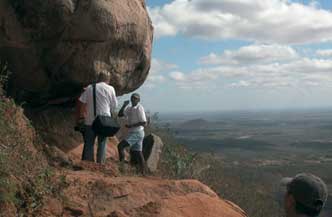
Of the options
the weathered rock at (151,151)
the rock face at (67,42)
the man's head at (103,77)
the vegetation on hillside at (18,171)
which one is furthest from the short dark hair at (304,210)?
the weathered rock at (151,151)

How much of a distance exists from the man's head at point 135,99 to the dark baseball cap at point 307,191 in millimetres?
6251

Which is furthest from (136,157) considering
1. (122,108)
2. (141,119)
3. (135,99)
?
(135,99)

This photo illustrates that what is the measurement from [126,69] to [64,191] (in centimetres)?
429

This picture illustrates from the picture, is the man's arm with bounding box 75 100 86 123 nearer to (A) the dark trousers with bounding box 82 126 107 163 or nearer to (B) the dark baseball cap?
(A) the dark trousers with bounding box 82 126 107 163

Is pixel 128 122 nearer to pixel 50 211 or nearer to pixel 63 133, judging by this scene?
pixel 63 133

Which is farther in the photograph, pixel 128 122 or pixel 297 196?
pixel 128 122

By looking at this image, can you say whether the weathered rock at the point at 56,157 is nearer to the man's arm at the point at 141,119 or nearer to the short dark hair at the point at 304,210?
the man's arm at the point at 141,119

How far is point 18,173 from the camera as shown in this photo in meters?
6.68

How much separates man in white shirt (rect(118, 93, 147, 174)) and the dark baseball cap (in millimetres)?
6205

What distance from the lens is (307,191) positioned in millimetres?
3916

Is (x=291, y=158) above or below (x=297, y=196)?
below

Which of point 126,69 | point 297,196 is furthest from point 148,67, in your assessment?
point 297,196

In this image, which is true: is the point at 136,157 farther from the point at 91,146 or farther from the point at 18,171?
the point at 18,171

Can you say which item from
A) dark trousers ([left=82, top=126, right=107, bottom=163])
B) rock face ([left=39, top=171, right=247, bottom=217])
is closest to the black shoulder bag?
dark trousers ([left=82, top=126, right=107, bottom=163])
